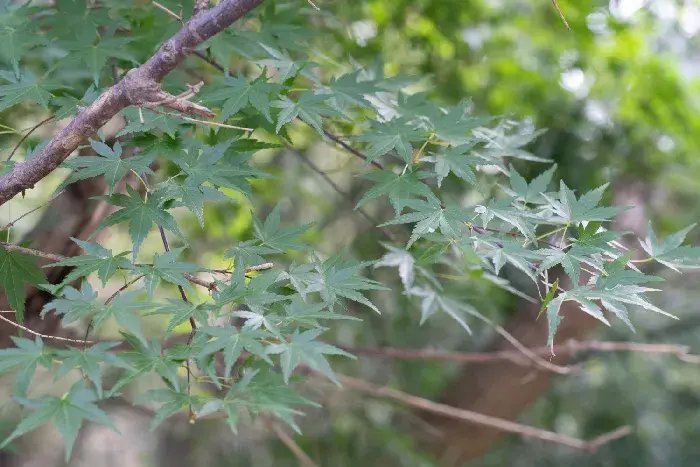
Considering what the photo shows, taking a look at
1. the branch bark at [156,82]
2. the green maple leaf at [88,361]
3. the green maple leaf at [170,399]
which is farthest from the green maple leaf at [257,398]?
the branch bark at [156,82]

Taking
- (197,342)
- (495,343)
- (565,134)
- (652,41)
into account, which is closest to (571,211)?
(197,342)

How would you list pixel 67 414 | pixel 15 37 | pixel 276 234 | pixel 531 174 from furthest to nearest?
pixel 531 174 → pixel 15 37 → pixel 276 234 → pixel 67 414

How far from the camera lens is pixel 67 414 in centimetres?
78

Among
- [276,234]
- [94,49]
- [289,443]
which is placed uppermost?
[94,49]

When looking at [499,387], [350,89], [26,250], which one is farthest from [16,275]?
[499,387]

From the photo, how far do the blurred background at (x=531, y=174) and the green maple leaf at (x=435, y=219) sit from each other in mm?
1010

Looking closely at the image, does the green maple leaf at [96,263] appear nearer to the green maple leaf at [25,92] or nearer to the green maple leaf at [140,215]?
the green maple leaf at [140,215]

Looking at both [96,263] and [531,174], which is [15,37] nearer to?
[96,263]

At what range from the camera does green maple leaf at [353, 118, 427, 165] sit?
1102mm

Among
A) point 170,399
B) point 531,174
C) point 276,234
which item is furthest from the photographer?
point 531,174

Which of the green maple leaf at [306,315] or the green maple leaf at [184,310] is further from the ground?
the green maple leaf at [184,310]

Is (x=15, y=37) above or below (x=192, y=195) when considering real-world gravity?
above

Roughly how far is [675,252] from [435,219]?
1.22ft

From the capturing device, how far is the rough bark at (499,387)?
99.3 inches
